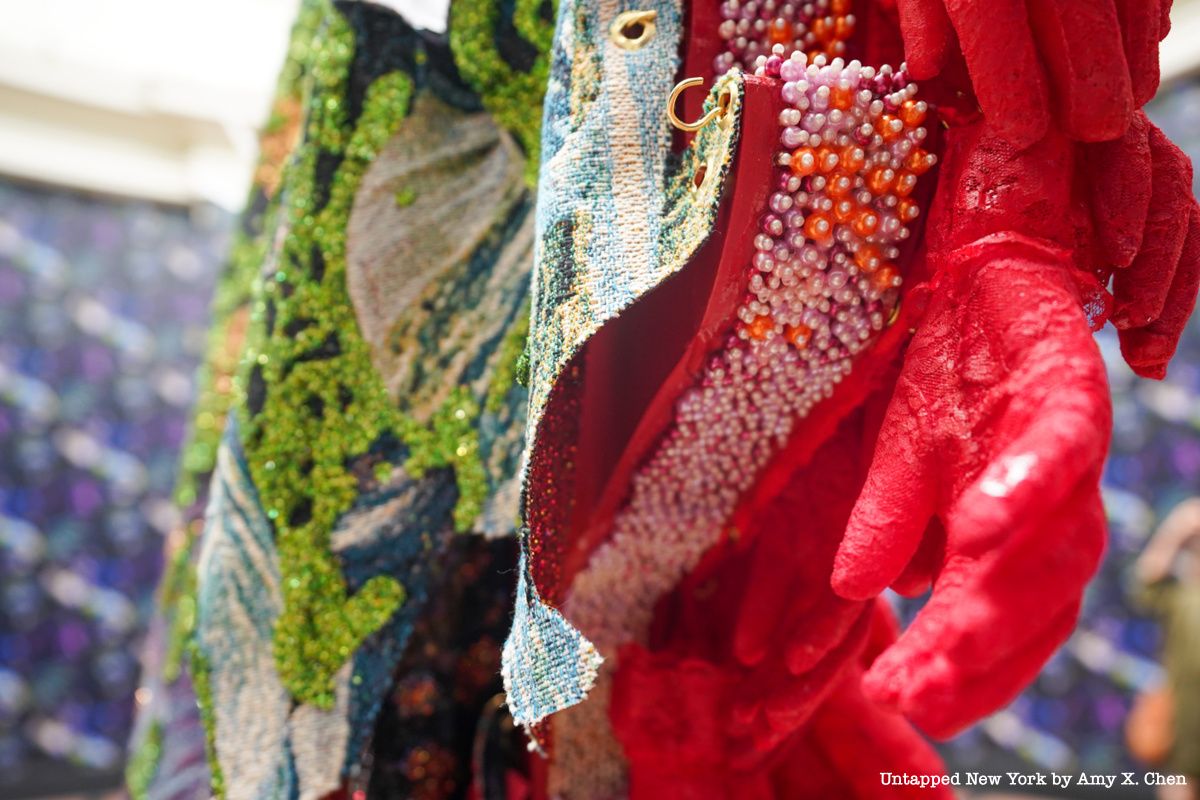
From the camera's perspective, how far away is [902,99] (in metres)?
0.34

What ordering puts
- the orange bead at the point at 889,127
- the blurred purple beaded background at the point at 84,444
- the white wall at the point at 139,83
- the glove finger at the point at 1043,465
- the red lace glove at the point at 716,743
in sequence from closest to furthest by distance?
1. the glove finger at the point at 1043,465
2. the orange bead at the point at 889,127
3. the red lace glove at the point at 716,743
4. the white wall at the point at 139,83
5. the blurred purple beaded background at the point at 84,444

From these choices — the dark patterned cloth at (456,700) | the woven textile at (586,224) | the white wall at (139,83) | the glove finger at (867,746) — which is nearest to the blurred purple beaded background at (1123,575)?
the white wall at (139,83)

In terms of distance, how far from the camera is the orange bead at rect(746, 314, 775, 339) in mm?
382

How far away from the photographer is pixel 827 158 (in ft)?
1.11

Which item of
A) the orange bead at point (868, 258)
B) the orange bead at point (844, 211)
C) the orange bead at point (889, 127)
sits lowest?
the orange bead at point (868, 258)

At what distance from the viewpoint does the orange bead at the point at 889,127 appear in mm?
336

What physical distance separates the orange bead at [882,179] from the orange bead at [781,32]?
98 mm

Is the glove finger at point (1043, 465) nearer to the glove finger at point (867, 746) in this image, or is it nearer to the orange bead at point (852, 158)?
the orange bead at point (852, 158)

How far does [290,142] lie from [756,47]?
40cm

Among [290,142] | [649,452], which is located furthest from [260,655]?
[290,142]

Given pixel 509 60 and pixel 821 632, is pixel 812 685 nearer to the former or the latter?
pixel 821 632

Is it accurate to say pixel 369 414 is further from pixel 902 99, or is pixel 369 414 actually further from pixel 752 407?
pixel 902 99

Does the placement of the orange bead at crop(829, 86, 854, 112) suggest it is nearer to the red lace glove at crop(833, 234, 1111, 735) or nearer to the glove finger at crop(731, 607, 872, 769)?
the red lace glove at crop(833, 234, 1111, 735)

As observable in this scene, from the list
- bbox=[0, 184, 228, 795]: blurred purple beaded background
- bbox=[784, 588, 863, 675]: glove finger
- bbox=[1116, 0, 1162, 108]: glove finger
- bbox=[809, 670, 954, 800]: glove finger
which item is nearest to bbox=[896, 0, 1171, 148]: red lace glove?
bbox=[1116, 0, 1162, 108]: glove finger
